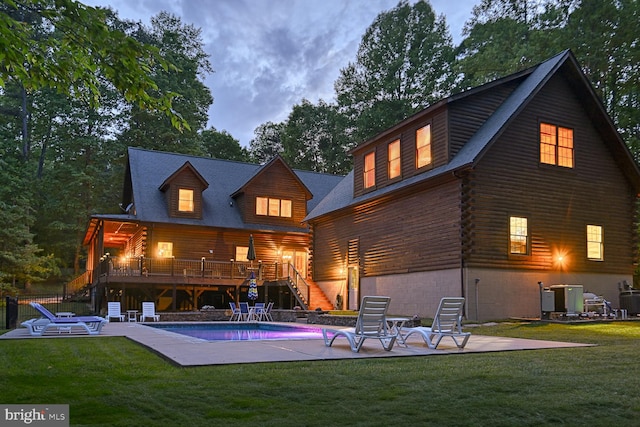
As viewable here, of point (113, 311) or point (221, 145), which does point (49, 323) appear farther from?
point (221, 145)

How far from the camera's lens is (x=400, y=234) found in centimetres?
2312

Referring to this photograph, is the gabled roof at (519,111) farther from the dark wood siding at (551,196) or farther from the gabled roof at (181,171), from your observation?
the gabled roof at (181,171)

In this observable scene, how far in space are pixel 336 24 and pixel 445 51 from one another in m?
13.5

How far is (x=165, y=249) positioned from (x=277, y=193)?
6978 mm

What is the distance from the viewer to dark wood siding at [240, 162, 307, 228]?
32438mm

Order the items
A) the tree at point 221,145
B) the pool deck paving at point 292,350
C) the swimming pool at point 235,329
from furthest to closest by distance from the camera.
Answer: the tree at point 221,145
the swimming pool at point 235,329
the pool deck paving at point 292,350

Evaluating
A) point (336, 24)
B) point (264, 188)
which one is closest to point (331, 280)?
point (264, 188)

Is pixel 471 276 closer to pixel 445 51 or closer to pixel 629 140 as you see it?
pixel 629 140

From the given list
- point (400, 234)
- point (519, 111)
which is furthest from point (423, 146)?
point (519, 111)

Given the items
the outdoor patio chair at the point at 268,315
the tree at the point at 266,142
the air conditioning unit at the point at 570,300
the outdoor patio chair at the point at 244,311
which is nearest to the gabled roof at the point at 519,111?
the air conditioning unit at the point at 570,300

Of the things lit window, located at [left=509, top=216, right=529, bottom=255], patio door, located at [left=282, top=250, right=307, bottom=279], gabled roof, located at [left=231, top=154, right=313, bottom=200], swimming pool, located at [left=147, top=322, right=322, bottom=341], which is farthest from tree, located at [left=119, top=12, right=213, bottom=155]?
lit window, located at [left=509, top=216, right=529, bottom=255]

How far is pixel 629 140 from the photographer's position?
95.7ft

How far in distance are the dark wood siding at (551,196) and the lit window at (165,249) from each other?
54.0 feet

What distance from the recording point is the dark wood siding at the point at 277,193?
3244 centimetres
